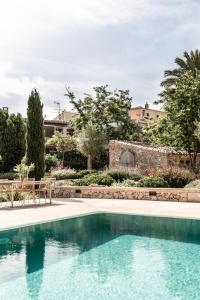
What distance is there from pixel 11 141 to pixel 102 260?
2706cm

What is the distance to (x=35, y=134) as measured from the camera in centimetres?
2211

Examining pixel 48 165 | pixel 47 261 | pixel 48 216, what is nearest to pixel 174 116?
pixel 48 165

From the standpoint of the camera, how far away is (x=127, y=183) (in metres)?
20.2

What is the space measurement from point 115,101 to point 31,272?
33.7 metres

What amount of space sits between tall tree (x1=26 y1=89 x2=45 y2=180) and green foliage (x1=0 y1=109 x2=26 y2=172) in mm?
12213

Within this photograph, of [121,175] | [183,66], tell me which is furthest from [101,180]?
[183,66]

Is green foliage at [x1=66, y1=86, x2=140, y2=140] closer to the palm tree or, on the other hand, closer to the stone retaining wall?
the palm tree

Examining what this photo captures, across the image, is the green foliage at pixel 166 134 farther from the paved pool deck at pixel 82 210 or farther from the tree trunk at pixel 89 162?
the paved pool deck at pixel 82 210

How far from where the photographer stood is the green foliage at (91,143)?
33875 mm


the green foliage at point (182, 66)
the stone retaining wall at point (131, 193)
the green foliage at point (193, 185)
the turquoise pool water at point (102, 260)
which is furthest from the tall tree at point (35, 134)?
the green foliage at point (182, 66)

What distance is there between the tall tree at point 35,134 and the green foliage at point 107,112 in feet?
53.9

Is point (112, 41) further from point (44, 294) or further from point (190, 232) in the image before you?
point (44, 294)

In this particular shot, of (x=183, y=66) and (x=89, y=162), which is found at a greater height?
(x=183, y=66)

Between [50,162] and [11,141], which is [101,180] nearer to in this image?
[50,162]
